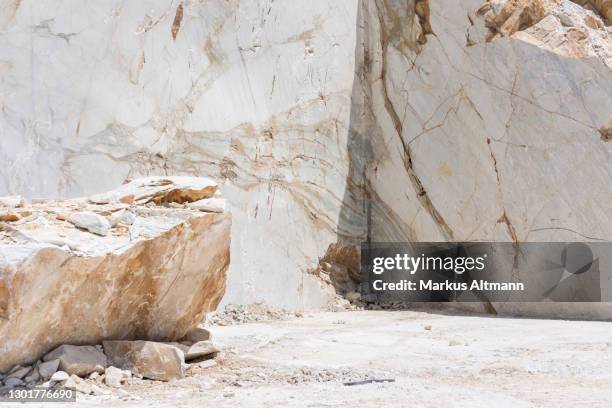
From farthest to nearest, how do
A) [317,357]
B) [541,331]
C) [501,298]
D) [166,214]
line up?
1. [501,298]
2. [541,331]
3. [317,357]
4. [166,214]

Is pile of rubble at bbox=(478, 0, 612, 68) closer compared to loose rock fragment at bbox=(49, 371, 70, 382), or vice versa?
loose rock fragment at bbox=(49, 371, 70, 382)

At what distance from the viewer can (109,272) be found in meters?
3.71

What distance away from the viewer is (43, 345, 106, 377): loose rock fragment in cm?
351

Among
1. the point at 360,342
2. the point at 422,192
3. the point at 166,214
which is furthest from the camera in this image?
the point at 422,192

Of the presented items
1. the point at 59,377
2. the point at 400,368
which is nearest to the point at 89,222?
the point at 59,377

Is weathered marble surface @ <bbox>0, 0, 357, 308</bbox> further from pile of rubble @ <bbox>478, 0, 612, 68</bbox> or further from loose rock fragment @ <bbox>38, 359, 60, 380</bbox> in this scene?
loose rock fragment @ <bbox>38, 359, 60, 380</bbox>

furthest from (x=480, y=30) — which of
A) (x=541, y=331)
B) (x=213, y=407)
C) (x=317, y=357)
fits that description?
(x=213, y=407)

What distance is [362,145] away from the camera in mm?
7816

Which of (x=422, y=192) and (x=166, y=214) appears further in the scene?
(x=422, y=192)

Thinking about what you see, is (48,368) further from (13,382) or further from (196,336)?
(196,336)

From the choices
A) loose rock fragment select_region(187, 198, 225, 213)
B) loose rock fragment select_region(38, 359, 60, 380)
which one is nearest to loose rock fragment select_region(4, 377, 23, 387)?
loose rock fragment select_region(38, 359, 60, 380)

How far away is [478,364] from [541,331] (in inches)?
59.5

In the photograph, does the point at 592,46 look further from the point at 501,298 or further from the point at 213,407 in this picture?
the point at 213,407

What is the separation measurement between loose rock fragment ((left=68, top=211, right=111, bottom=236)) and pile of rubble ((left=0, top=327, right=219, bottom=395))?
56 cm
